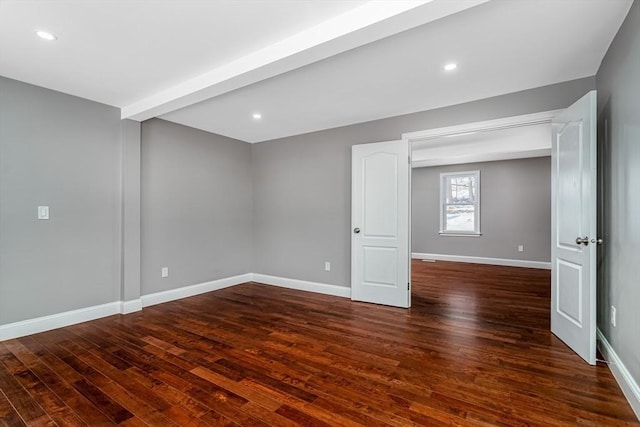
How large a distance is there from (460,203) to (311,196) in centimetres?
463

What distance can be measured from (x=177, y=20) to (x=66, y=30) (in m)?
0.83

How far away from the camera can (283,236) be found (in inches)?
208

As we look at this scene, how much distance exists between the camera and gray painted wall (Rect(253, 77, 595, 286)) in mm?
4363

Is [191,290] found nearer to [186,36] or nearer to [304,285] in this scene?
[304,285]

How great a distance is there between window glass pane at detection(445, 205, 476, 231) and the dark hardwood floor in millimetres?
4058

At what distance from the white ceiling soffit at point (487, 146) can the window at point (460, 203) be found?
691 millimetres

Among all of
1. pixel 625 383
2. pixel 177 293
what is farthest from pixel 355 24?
pixel 177 293

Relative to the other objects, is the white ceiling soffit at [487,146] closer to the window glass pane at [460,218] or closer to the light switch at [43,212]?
the window glass pane at [460,218]

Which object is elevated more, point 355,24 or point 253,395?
point 355,24

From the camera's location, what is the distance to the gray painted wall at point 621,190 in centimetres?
198

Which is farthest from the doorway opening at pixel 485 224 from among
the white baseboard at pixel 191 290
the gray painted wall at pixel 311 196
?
the white baseboard at pixel 191 290

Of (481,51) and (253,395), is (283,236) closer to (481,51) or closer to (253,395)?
(253,395)

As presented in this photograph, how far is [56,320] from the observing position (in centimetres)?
332

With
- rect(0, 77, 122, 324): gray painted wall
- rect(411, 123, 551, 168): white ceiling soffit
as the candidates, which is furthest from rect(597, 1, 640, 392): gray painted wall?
rect(0, 77, 122, 324): gray painted wall
